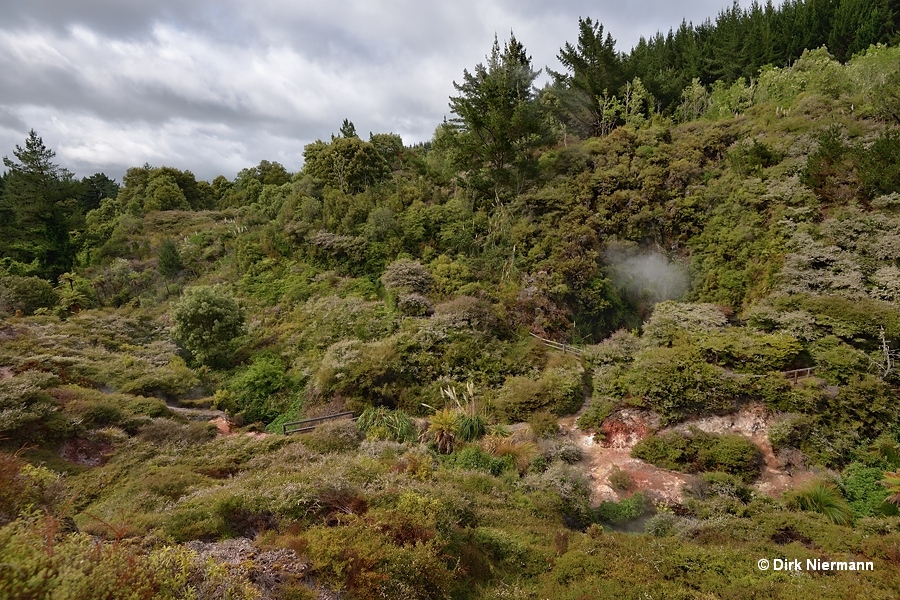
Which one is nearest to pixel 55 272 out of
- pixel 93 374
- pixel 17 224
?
pixel 17 224

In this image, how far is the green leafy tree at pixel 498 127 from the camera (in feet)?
60.4

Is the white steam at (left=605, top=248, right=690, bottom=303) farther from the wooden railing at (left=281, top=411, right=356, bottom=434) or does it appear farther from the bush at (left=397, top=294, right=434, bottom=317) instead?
the wooden railing at (left=281, top=411, right=356, bottom=434)

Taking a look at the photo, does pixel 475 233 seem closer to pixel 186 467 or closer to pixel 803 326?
pixel 803 326

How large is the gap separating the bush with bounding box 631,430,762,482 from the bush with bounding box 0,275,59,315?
77.6ft

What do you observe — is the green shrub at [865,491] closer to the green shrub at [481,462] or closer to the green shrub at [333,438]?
the green shrub at [481,462]

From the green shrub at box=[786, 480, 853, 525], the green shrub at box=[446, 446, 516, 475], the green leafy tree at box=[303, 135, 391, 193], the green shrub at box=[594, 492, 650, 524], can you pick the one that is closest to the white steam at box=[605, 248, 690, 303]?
the green shrub at box=[786, 480, 853, 525]

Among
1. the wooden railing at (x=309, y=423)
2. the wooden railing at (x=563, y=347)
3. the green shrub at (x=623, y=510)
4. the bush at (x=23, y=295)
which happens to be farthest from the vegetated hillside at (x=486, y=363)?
the wooden railing at (x=309, y=423)

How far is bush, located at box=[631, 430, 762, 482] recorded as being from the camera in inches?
351

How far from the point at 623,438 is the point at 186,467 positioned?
32.3 feet

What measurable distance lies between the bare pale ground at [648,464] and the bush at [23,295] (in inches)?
873

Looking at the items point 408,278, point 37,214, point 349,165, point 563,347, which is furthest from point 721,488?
point 37,214

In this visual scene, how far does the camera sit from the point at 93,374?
1192cm

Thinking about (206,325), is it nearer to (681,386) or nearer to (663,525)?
(663,525)

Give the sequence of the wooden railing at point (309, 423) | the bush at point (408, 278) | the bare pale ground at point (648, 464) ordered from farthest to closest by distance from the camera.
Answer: the bush at point (408, 278)
the wooden railing at point (309, 423)
the bare pale ground at point (648, 464)
